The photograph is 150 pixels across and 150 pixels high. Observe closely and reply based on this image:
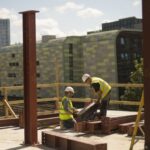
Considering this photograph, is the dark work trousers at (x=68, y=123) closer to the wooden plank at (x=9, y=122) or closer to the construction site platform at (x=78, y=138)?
the construction site platform at (x=78, y=138)

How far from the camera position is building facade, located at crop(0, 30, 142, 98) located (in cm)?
5009

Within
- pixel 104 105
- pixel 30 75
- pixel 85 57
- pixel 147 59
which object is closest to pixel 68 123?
pixel 104 105

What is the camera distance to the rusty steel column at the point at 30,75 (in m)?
9.23

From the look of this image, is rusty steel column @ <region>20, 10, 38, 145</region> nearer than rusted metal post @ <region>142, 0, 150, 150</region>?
No

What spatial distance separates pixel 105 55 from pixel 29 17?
139ft

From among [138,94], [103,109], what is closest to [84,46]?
[138,94]

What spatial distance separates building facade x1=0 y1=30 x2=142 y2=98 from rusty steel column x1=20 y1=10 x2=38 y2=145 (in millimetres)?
39449

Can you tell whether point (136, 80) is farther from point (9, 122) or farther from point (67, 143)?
point (67, 143)

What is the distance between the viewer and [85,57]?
55406 millimetres

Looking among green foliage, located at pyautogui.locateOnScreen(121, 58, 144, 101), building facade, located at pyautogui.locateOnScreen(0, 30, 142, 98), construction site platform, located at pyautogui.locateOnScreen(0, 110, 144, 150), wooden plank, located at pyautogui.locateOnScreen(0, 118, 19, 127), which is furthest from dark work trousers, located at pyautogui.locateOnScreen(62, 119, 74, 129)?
building facade, located at pyautogui.locateOnScreen(0, 30, 142, 98)

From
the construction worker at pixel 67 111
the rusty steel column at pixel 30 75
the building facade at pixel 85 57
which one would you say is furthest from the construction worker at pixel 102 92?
the building facade at pixel 85 57

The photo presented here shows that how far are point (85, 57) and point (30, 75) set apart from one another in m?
46.3

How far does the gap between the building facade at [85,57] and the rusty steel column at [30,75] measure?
3945 centimetres

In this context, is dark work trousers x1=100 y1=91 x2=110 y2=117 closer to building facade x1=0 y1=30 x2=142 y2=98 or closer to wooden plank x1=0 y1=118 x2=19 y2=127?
wooden plank x1=0 y1=118 x2=19 y2=127
